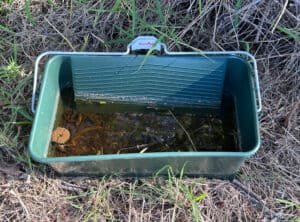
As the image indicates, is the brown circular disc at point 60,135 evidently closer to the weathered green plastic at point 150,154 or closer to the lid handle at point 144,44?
the weathered green plastic at point 150,154

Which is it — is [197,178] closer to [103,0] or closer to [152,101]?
[152,101]

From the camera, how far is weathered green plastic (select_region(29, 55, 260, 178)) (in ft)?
4.01

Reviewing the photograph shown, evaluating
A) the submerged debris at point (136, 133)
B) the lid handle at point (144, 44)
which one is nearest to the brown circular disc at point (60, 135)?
the submerged debris at point (136, 133)

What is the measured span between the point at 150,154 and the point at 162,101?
0.36 meters

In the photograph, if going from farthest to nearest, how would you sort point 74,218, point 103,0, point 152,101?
point 103,0 < point 152,101 < point 74,218

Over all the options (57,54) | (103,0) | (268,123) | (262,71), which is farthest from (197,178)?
(103,0)

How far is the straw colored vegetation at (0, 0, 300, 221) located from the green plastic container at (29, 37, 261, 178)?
0.06m

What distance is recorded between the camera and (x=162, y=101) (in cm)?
154

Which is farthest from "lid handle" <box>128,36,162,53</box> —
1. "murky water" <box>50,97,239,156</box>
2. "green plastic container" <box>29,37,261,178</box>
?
"murky water" <box>50,97,239,156</box>

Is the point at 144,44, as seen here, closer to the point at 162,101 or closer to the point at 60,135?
the point at 162,101

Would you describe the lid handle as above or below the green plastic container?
above

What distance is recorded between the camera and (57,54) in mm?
1422

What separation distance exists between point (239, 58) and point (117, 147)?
1.37 ft

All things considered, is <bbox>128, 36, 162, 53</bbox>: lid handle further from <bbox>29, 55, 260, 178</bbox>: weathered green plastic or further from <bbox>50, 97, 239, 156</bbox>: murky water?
<bbox>50, 97, 239, 156</bbox>: murky water
